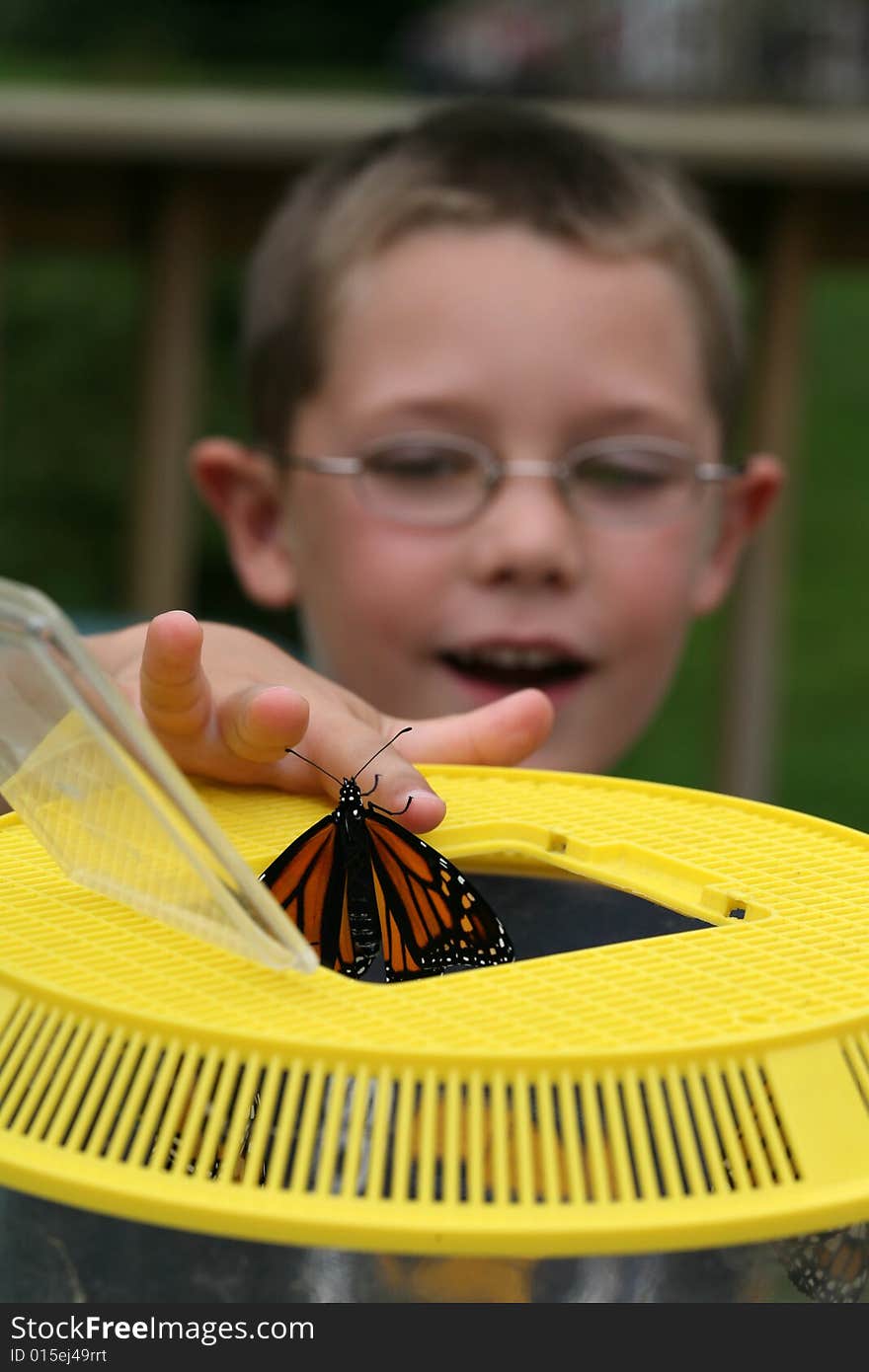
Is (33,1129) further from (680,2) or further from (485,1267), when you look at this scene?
(680,2)

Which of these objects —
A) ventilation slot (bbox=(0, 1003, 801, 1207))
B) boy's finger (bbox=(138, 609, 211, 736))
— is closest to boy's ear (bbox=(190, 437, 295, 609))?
boy's finger (bbox=(138, 609, 211, 736))

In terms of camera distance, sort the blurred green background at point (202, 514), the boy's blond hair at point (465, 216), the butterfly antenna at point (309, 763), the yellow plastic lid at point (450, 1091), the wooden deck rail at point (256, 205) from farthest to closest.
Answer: the blurred green background at point (202, 514)
the wooden deck rail at point (256, 205)
the boy's blond hair at point (465, 216)
the butterfly antenna at point (309, 763)
the yellow plastic lid at point (450, 1091)

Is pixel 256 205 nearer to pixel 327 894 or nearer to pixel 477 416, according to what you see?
pixel 477 416

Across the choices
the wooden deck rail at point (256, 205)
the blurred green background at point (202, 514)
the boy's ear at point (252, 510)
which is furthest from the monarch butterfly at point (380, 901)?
the blurred green background at point (202, 514)

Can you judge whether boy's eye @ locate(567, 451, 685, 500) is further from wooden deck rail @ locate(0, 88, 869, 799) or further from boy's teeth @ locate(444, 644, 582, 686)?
wooden deck rail @ locate(0, 88, 869, 799)

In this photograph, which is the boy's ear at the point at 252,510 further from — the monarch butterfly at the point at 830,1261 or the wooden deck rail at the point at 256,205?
the monarch butterfly at the point at 830,1261

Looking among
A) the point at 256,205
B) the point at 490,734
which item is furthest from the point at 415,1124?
the point at 256,205
